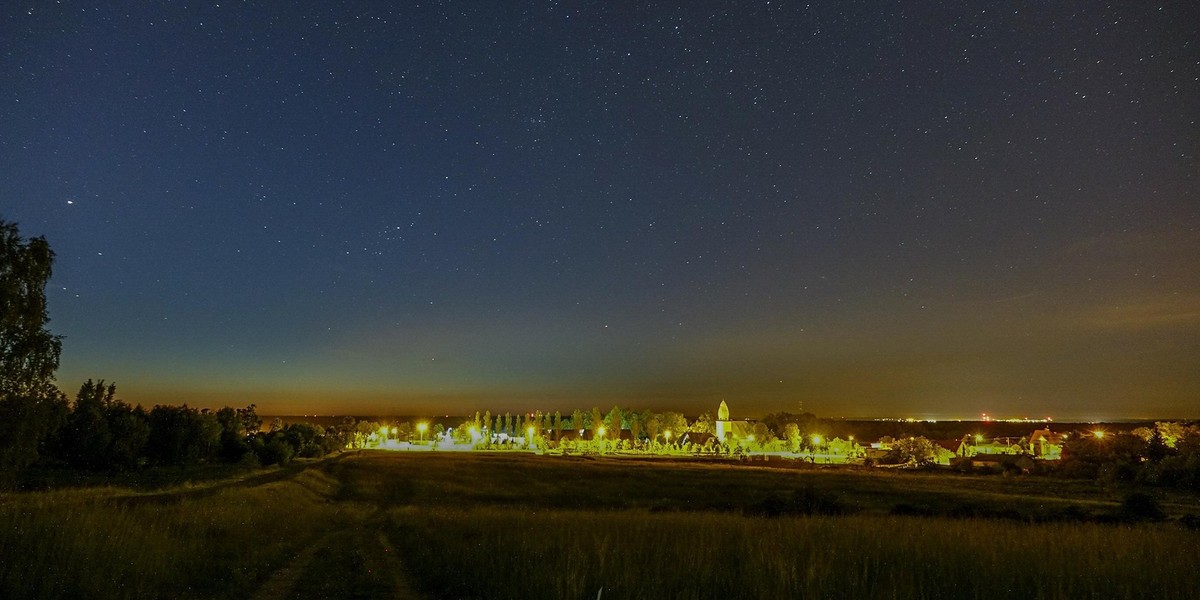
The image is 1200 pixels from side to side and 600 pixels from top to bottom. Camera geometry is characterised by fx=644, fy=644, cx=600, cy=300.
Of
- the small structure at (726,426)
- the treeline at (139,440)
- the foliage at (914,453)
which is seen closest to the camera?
the treeline at (139,440)

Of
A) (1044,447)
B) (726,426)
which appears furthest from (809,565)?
(726,426)

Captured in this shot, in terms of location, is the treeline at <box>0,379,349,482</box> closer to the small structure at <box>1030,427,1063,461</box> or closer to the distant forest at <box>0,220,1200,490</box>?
the distant forest at <box>0,220,1200,490</box>

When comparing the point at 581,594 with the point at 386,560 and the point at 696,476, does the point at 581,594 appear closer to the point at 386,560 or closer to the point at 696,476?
the point at 386,560

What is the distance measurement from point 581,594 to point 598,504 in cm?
2809

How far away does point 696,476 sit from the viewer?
56.3 metres

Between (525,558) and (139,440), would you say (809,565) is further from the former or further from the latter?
(139,440)

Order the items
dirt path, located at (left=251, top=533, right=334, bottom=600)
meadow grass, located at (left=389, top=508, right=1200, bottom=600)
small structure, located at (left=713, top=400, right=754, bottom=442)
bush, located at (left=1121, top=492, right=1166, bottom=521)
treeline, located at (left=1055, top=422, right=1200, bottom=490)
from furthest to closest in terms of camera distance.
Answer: small structure, located at (left=713, top=400, right=754, bottom=442) < treeline, located at (left=1055, top=422, right=1200, bottom=490) < bush, located at (left=1121, top=492, right=1166, bottom=521) < dirt path, located at (left=251, top=533, right=334, bottom=600) < meadow grass, located at (left=389, top=508, right=1200, bottom=600)

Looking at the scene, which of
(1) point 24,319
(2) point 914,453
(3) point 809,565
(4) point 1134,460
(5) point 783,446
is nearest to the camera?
(3) point 809,565

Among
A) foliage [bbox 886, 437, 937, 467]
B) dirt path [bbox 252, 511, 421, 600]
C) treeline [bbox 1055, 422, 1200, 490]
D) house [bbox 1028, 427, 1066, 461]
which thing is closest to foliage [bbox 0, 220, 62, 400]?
dirt path [bbox 252, 511, 421, 600]

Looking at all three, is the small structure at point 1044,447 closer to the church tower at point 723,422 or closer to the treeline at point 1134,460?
the treeline at point 1134,460

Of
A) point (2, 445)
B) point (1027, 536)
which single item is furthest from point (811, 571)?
point (2, 445)

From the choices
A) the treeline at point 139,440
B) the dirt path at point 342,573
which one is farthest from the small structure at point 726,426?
the dirt path at point 342,573

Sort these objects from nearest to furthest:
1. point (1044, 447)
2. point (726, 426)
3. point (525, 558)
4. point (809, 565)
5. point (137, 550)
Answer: point (809, 565) → point (137, 550) → point (525, 558) → point (1044, 447) → point (726, 426)

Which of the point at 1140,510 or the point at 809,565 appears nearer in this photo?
the point at 809,565
